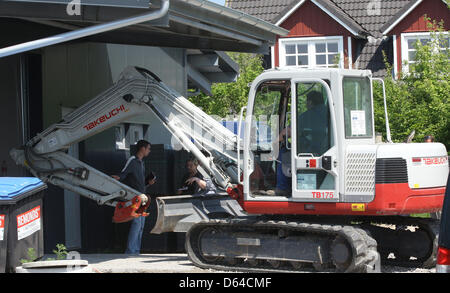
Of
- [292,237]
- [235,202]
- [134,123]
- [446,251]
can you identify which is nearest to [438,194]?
[292,237]

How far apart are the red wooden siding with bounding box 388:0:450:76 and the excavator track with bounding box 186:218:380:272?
61.8ft

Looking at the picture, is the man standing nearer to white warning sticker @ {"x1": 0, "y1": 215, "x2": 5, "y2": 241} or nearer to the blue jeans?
the blue jeans

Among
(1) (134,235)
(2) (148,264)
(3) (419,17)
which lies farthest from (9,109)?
(3) (419,17)

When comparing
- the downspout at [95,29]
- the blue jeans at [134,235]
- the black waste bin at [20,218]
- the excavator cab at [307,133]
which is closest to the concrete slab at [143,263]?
the blue jeans at [134,235]

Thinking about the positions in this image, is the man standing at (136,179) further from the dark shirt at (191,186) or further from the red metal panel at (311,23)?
the red metal panel at (311,23)

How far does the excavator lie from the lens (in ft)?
37.3

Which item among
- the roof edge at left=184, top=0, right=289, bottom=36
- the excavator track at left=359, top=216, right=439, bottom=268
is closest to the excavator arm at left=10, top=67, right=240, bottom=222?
the roof edge at left=184, top=0, right=289, bottom=36

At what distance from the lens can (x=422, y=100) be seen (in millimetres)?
22234

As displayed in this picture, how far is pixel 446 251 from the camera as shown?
21.4 feet

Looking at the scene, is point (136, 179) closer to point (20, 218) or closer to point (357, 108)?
point (20, 218)

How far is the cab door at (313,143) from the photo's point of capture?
11430mm

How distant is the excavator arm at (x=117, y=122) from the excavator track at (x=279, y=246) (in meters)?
0.96

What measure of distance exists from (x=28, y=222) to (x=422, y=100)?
536 inches

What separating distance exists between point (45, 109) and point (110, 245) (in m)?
3.12
